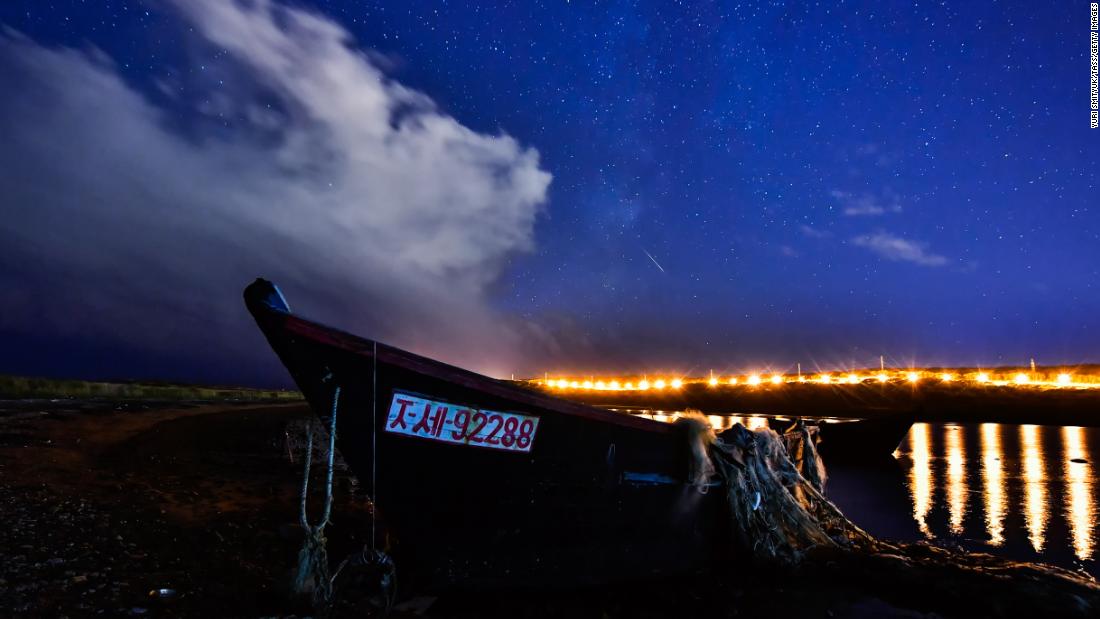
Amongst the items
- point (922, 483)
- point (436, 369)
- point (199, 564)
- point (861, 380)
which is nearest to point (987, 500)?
point (922, 483)

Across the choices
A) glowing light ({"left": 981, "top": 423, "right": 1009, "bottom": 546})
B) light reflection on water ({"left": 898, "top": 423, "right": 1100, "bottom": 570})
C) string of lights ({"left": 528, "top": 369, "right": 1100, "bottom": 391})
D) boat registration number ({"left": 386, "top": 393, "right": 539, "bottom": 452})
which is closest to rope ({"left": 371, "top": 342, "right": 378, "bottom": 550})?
boat registration number ({"left": 386, "top": 393, "right": 539, "bottom": 452})

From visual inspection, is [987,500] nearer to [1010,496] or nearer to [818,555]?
[1010,496]

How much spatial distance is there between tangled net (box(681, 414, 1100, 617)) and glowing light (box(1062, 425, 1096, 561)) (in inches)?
182

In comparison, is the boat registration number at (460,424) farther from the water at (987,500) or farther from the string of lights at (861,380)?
the string of lights at (861,380)

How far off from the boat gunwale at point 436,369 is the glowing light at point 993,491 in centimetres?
1055

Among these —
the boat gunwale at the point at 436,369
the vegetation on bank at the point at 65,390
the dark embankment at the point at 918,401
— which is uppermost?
the dark embankment at the point at 918,401

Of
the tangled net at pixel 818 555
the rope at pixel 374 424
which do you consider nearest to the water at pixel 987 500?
the tangled net at pixel 818 555

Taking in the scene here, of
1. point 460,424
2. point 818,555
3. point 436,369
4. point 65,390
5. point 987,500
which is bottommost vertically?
point 65,390

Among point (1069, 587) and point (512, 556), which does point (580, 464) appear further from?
point (1069, 587)

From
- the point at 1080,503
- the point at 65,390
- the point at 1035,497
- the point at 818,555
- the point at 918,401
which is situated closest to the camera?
the point at 818,555

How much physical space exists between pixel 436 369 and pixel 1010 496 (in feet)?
61.8

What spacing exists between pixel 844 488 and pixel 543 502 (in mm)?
15530

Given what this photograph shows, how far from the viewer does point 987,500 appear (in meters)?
14.9

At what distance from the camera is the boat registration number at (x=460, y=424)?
203 inches
